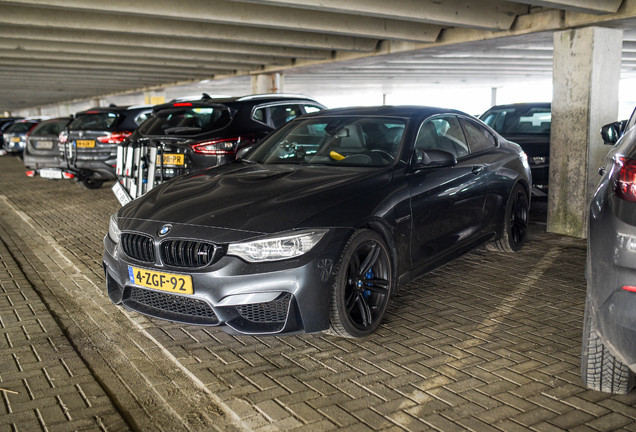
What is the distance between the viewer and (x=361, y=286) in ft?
13.3

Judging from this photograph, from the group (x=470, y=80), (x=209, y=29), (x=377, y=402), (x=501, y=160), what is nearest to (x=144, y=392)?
(x=377, y=402)

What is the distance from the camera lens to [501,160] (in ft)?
20.0

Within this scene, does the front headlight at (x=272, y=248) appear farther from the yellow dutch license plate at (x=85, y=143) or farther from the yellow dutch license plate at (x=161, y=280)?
the yellow dutch license plate at (x=85, y=143)

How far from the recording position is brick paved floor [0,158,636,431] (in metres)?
3.13

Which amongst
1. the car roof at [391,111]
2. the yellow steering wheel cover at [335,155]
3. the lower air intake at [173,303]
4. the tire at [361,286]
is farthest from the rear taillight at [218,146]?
the tire at [361,286]

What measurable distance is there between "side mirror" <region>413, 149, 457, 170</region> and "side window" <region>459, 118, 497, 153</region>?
1030 millimetres

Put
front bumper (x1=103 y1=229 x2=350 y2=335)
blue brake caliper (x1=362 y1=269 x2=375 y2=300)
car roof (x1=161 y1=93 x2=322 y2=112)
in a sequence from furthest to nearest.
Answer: car roof (x1=161 y1=93 x2=322 y2=112), blue brake caliper (x1=362 y1=269 x2=375 y2=300), front bumper (x1=103 y1=229 x2=350 y2=335)

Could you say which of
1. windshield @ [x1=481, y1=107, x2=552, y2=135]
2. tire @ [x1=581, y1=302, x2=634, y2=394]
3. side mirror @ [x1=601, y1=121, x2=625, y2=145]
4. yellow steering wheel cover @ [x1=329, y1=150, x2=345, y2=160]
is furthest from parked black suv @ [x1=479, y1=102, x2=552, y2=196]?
tire @ [x1=581, y1=302, x2=634, y2=394]

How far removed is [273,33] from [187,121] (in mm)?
4318

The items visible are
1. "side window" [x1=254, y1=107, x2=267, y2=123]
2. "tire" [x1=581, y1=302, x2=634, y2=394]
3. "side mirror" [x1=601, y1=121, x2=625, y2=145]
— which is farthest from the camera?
"side window" [x1=254, y1=107, x2=267, y2=123]

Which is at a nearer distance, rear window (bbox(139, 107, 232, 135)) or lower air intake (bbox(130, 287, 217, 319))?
lower air intake (bbox(130, 287, 217, 319))

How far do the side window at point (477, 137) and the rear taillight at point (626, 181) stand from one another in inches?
116

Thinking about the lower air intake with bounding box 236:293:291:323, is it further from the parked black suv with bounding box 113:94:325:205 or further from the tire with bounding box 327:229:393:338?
the parked black suv with bounding box 113:94:325:205

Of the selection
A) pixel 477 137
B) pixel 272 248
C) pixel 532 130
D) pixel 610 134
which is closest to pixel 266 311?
pixel 272 248
